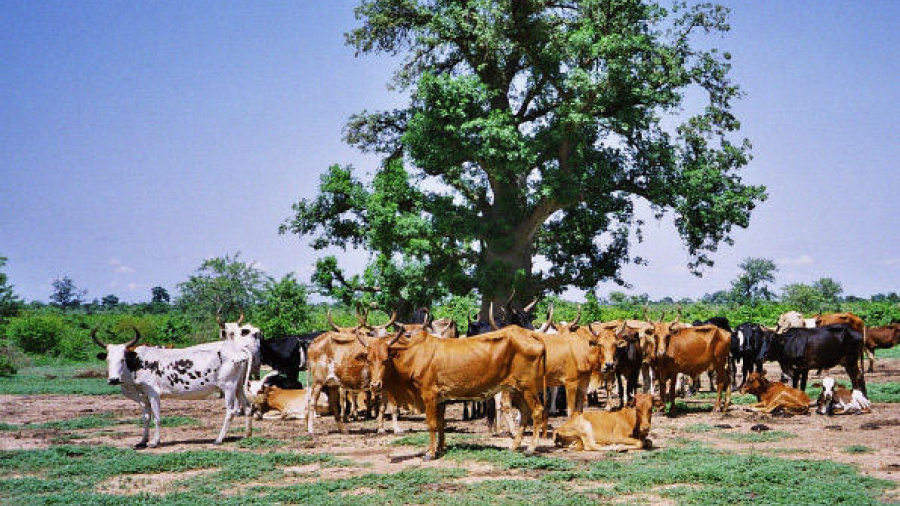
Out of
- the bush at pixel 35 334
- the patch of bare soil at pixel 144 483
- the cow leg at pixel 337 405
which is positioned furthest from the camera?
the bush at pixel 35 334

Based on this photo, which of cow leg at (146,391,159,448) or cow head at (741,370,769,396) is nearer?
A: cow leg at (146,391,159,448)

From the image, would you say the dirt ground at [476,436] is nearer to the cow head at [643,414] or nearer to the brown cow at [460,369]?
the cow head at [643,414]

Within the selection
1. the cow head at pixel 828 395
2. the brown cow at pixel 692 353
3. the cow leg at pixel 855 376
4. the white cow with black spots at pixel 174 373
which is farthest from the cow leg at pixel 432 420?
the cow leg at pixel 855 376

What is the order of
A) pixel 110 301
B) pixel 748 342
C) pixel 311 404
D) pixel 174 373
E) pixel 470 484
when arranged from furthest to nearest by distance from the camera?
pixel 110 301
pixel 748 342
pixel 311 404
pixel 174 373
pixel 470 484

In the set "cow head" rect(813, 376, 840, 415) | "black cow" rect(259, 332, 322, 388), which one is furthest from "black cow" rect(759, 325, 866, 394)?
"black cow" rect(259, 332, 322, 388)

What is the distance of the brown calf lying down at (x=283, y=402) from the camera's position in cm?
1762

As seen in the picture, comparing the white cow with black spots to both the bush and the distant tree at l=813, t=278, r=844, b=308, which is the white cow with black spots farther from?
the distant tree at l=813, t=278, r=844, b=308

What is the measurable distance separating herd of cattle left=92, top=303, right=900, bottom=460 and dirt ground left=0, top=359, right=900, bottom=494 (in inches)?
16.6

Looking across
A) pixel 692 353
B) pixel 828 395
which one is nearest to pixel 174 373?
pixel 692 353

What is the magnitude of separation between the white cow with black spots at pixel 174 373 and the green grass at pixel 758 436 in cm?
827

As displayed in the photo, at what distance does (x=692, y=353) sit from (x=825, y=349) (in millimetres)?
3282

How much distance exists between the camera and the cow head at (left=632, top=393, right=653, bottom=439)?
1227 cm

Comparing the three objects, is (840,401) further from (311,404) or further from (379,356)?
(311,404)

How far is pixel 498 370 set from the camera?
12.3 metres
